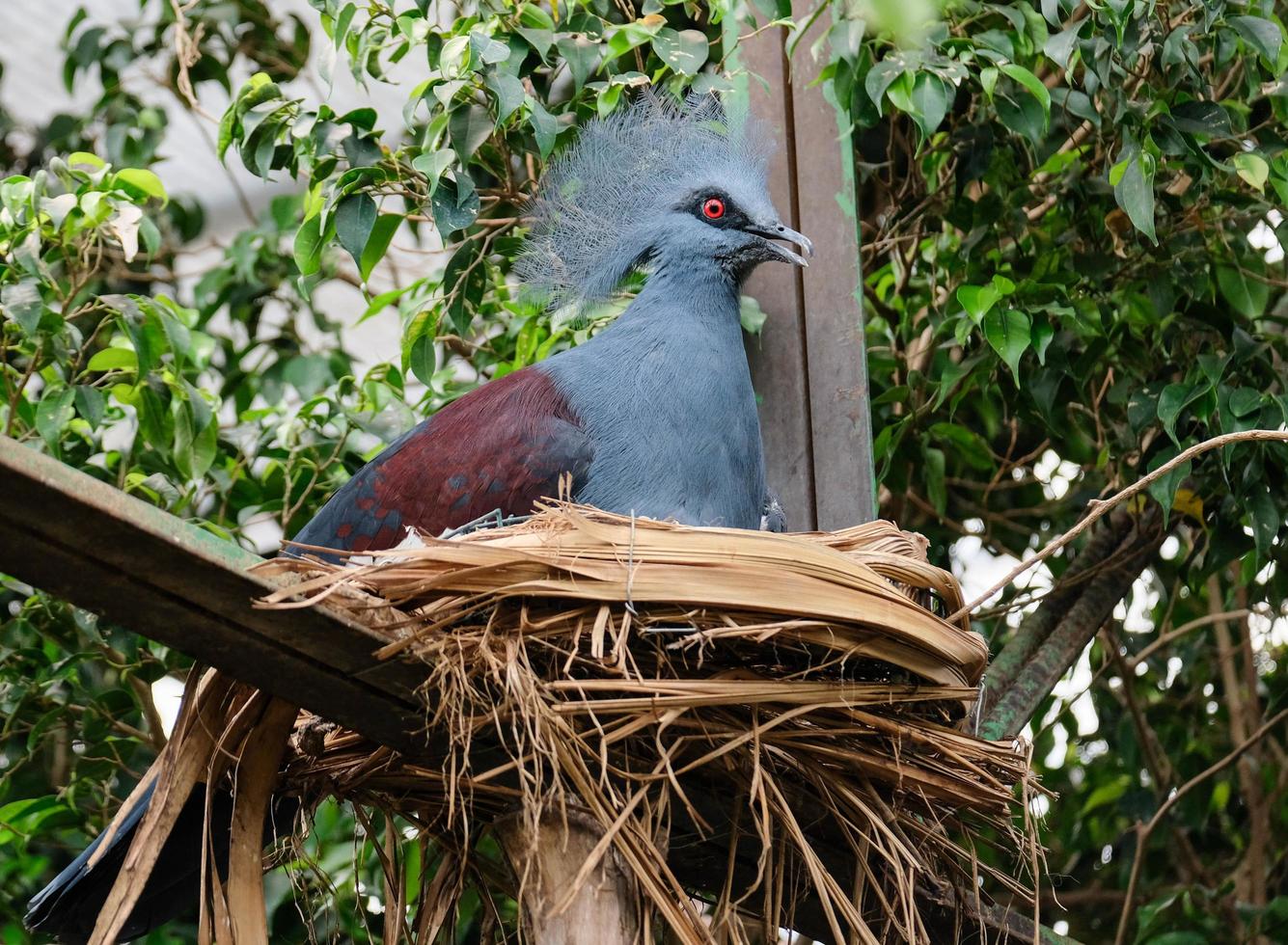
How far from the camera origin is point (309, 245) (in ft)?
10.7

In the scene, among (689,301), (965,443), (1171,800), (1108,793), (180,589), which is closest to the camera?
(180,589)

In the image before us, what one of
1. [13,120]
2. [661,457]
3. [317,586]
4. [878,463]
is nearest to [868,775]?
[661,457]

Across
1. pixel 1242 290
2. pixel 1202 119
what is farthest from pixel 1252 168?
pixel 1242 290

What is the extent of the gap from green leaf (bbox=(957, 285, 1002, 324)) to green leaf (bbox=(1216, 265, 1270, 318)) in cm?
70

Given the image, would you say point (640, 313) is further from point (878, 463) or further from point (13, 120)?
point (13, 120)

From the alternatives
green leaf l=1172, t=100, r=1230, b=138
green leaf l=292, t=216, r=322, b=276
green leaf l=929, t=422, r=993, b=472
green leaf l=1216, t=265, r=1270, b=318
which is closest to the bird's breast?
green leaf l=292, t=216, r=322, b=276

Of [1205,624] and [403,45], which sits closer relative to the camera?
[403,45]

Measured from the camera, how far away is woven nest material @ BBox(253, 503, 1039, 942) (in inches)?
84.7

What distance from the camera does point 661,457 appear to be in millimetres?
2842

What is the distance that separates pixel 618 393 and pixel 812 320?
0.59 meters

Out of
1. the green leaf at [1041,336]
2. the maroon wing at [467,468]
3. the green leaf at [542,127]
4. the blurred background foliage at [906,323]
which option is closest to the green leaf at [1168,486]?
the blurred background foliage at [906,323]

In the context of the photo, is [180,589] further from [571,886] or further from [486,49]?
[486,49]

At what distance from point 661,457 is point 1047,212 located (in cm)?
160

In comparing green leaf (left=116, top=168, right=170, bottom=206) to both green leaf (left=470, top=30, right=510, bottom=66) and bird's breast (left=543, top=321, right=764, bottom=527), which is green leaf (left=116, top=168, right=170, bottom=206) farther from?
bird's breast (left=543, top=321, right=764, bottom=527)
